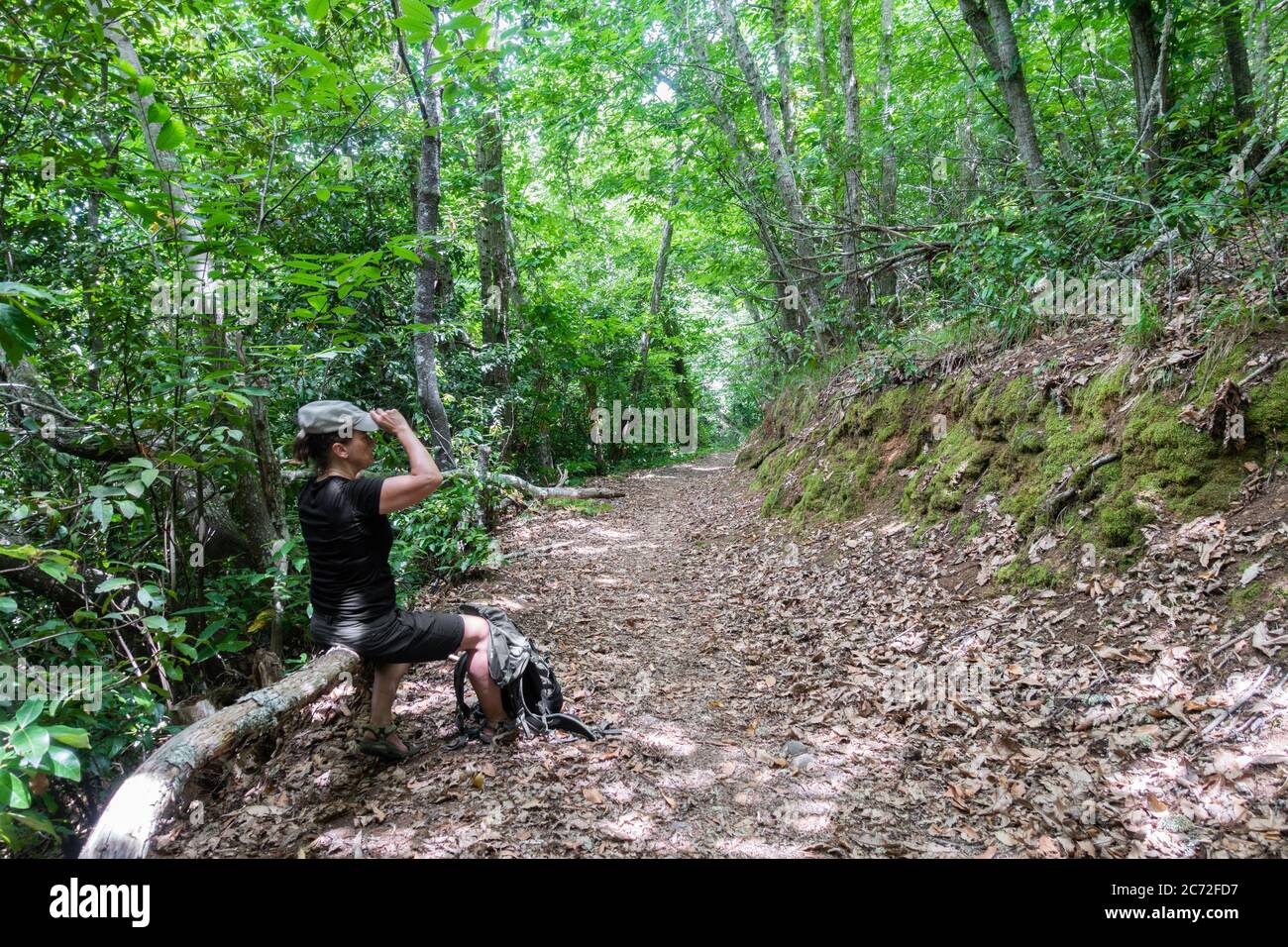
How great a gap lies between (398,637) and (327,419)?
1.15 metres

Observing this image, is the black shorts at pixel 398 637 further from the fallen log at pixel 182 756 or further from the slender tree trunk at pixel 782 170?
the slender tree trunk at pixel 782 170

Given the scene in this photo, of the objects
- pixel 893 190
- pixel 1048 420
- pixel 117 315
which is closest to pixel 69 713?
pixel 117 315

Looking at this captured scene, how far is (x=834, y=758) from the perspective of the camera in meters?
3.48

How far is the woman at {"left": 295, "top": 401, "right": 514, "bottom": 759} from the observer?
293 cm

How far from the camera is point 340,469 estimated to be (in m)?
3.07

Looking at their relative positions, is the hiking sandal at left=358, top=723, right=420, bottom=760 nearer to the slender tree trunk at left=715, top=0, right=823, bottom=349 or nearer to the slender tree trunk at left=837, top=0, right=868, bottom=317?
the slender tree trunk at left=837, top=0, right=868, bottom=317

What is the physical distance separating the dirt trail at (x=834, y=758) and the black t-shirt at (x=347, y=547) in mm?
972

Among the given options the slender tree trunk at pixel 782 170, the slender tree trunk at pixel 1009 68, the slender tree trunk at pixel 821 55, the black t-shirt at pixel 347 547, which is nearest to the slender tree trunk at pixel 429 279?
the black t-shirt at pixel 347 547

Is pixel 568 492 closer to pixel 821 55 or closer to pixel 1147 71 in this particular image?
pixel 821 55

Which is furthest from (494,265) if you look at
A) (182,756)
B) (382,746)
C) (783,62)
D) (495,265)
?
(182,756)

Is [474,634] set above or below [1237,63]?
below

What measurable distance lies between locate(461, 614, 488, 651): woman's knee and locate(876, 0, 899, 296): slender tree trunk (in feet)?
28.8

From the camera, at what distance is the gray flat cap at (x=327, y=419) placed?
297 centimetres
